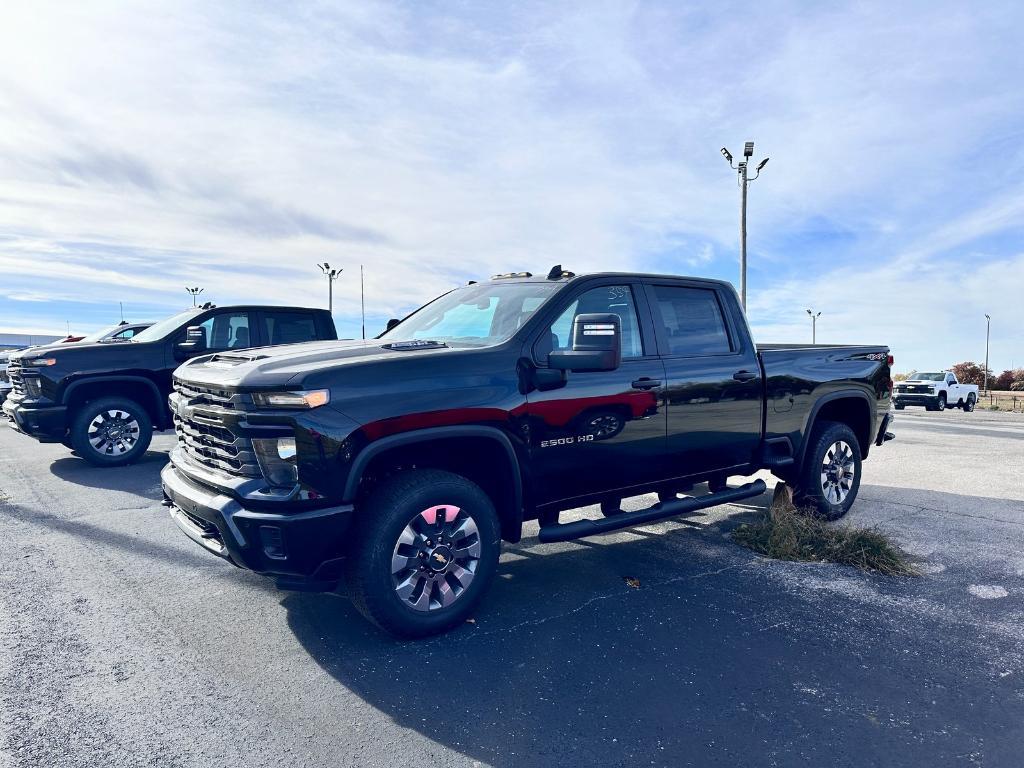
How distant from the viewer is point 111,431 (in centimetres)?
847

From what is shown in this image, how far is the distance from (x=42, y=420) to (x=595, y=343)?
24.4 feet

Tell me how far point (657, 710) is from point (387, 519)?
150 cm

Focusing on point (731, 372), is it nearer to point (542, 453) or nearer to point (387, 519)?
point (542, 453)

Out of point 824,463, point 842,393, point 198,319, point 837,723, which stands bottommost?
point 837,723

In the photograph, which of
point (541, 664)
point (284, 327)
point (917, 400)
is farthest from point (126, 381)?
point (917, 400)

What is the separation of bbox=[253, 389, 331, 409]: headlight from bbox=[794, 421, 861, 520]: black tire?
14.0 feet

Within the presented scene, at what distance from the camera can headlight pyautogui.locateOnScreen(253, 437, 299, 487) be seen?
3.21 m

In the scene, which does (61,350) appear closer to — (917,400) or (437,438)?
(437,438)

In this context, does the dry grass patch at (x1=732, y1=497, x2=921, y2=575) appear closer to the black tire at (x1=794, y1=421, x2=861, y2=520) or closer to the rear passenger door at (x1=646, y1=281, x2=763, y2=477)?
the black tire at (x1=794, y1=421, x2=861, y2=520)

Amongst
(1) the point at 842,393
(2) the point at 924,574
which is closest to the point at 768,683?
(2) the point at 924,574

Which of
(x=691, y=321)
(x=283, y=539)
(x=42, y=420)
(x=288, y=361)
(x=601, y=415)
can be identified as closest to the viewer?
(x=283, y=539)

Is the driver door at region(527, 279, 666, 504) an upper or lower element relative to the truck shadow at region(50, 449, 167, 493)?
upper

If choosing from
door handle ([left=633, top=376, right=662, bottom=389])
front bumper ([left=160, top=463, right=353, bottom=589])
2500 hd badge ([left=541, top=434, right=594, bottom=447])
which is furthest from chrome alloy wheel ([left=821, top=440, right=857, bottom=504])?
front bumper ([left=160, top=463, right=353, bottom=589])

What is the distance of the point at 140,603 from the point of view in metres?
4.04
